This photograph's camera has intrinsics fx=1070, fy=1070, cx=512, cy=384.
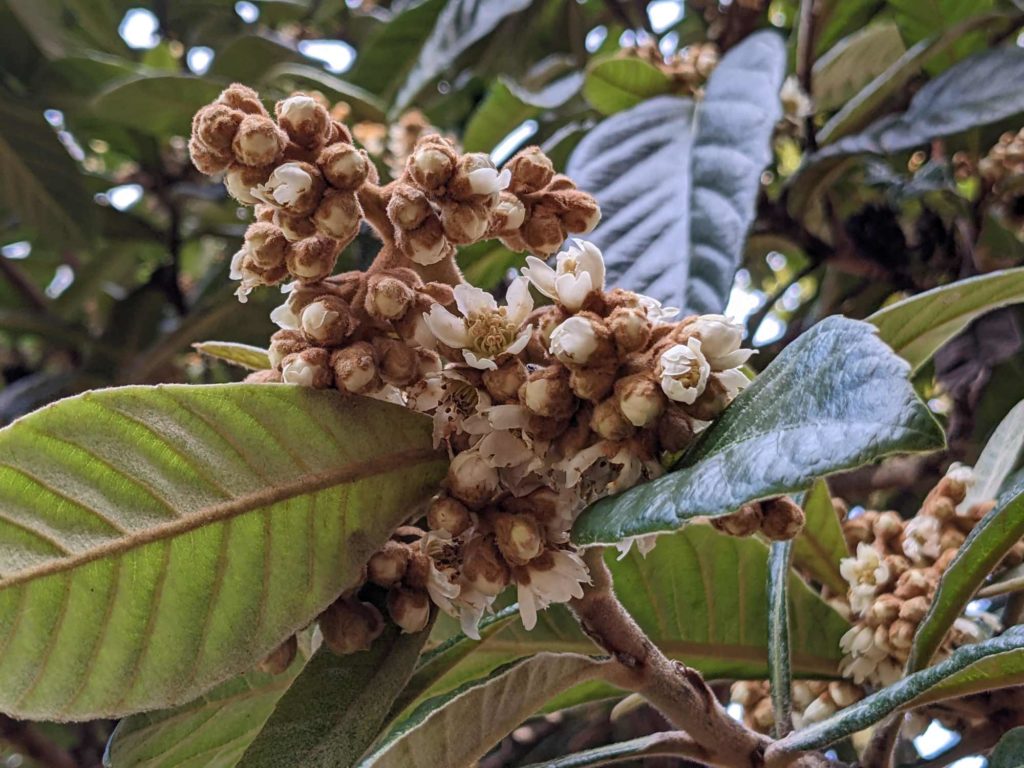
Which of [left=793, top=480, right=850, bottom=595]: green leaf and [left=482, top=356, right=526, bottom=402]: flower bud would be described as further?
[left=793, top=480, right=850, bottom=595]: green leaf

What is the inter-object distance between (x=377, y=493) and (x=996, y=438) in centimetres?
64

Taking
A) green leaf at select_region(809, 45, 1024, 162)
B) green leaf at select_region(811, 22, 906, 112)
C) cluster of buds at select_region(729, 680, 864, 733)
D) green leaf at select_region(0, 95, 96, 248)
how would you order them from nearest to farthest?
cluster of buds at select_region(729, 680, 864, 733) < green leaf at select_region(809, 45, 1024, 162) < green leaf at select_region(811, 22, 906, 112) < green leaf at select_region(0, 95, 96, 248)

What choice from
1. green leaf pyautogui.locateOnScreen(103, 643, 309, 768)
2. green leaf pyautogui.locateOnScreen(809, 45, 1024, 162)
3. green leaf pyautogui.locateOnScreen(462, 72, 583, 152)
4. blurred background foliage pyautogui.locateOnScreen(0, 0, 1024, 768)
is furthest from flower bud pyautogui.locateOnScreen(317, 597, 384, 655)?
green leaf pyautogui.locateOnScreen(462, 72, 583, 152)

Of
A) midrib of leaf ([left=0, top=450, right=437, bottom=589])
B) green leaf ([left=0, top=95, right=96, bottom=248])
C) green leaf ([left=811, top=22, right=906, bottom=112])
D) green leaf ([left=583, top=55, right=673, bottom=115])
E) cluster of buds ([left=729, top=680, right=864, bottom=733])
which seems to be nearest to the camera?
midrib of leaf ([left=0, top=450, right=437, bottom=589])

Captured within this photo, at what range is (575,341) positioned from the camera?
563mm

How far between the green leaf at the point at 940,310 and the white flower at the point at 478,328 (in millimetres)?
288

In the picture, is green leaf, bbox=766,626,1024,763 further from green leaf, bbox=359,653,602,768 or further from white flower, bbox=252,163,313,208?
white flower, bbox=252,163,313,208

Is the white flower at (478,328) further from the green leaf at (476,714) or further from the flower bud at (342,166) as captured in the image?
the green leaf at (476,714)

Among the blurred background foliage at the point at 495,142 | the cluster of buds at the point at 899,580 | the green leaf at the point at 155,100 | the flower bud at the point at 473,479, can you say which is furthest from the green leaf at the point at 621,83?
the flower bud at the point at 473,479

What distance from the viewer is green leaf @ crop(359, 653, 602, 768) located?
59cm

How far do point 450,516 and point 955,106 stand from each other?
3.24ft

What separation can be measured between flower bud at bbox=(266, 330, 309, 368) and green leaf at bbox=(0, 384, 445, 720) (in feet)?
0.16

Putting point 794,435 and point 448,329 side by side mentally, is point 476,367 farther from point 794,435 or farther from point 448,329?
point 794,435

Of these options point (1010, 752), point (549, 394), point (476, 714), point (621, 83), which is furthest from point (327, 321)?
point (621, 83)
